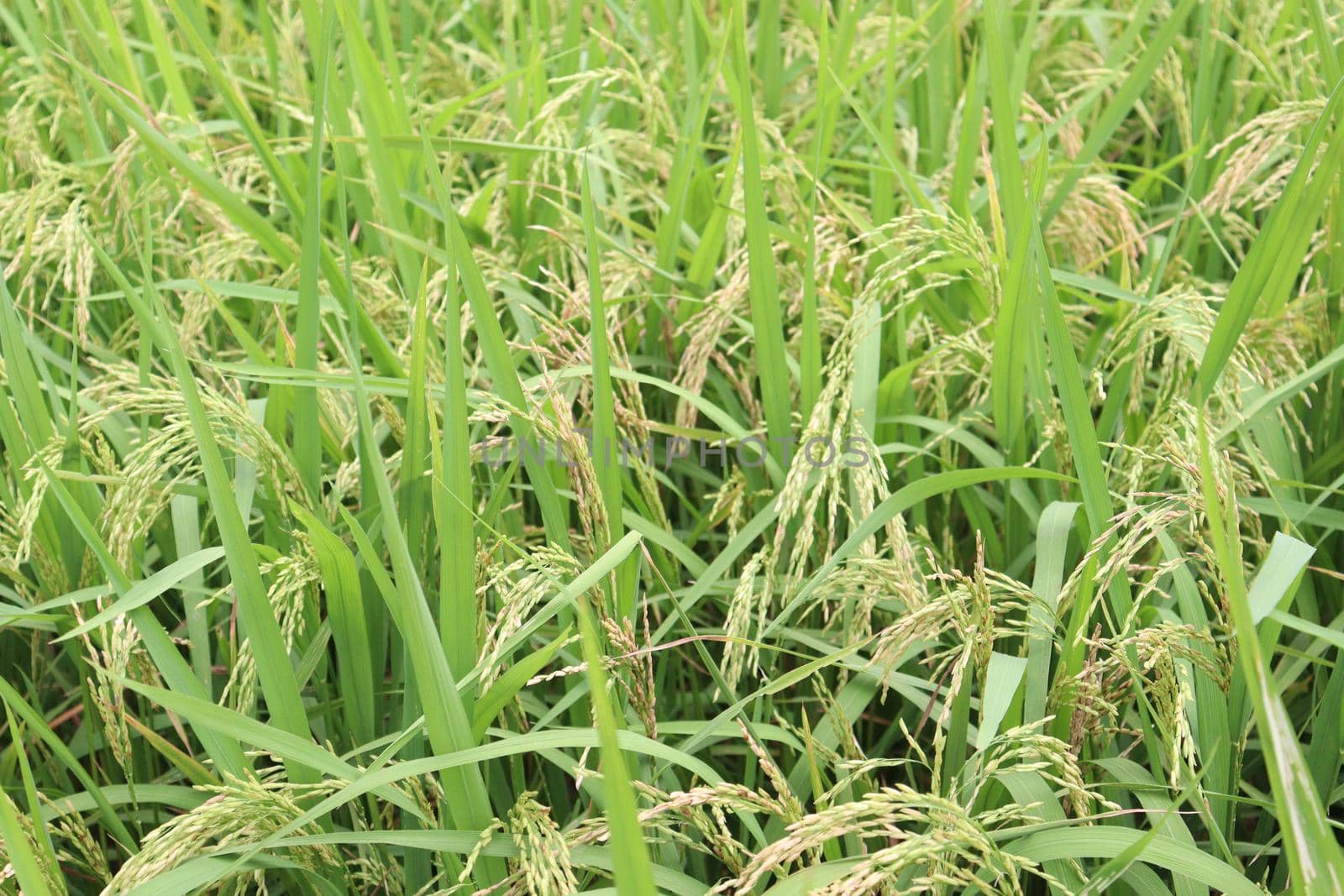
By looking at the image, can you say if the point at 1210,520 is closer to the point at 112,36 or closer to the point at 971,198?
the point at 971,198

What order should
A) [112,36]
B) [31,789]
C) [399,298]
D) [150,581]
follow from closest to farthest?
1. [31,789]
2. [150,581]
3. [399,298]
4. [112,36]

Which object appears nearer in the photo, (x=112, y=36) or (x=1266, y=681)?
(x=1266, y=681)

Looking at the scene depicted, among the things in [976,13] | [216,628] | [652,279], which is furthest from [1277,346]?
[216,628]

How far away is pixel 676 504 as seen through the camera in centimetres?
165

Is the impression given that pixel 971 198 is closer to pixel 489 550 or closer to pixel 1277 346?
pixel 1277 346

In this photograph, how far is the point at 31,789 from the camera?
1.00 m

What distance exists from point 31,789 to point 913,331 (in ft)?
3.84

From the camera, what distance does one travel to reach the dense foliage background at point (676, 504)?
1.00m

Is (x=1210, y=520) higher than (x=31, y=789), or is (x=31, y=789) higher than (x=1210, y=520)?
(x=1210, y=520)

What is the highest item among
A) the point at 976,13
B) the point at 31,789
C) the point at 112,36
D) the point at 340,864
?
the point at 112,36

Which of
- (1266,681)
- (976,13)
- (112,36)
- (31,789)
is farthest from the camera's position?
(976,13)

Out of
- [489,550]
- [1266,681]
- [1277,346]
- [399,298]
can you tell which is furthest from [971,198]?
[1266,681]

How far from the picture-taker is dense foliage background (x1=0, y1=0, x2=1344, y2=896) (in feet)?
3.27

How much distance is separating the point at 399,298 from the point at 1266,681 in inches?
47.2
